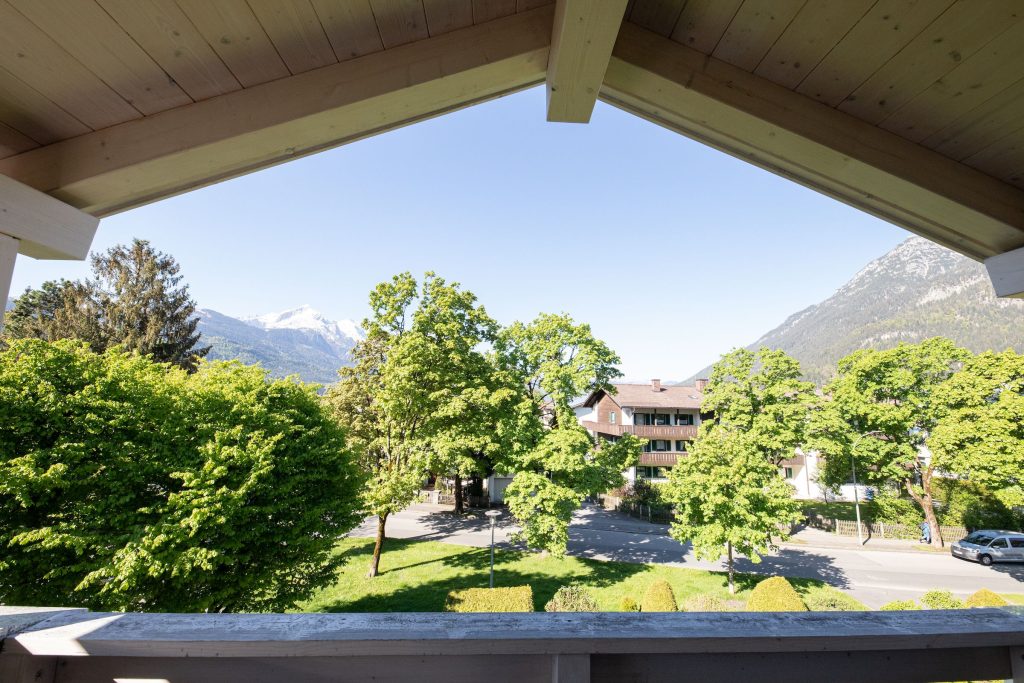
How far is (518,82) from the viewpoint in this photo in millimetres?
2225

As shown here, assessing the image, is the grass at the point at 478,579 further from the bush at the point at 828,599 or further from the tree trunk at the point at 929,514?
the tree trunk at the point at 929,514

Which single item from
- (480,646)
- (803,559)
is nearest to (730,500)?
(803,559)

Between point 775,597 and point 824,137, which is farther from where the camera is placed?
point 775,597

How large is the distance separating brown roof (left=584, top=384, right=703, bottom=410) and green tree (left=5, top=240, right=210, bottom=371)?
94.6 ft

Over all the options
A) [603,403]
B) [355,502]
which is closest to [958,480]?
[603,403]

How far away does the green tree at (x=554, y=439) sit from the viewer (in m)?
15.0

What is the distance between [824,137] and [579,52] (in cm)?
121

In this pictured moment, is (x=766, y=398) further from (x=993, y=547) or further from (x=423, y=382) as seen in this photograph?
(x=423, y=382)

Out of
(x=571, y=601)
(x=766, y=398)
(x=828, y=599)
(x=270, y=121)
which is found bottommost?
(x=828, y=599)

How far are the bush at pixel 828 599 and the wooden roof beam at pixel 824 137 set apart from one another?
13.9m

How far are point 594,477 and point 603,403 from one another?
19893 mm

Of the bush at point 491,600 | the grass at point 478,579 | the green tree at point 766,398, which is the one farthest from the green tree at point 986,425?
the bush at point 491,600

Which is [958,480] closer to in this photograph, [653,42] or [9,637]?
[653,42]

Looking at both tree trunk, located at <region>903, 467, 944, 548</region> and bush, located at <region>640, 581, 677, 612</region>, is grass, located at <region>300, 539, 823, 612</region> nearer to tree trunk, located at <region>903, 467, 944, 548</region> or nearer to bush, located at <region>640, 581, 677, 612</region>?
bush, located at <region>640, 581, 677, 612</region>
